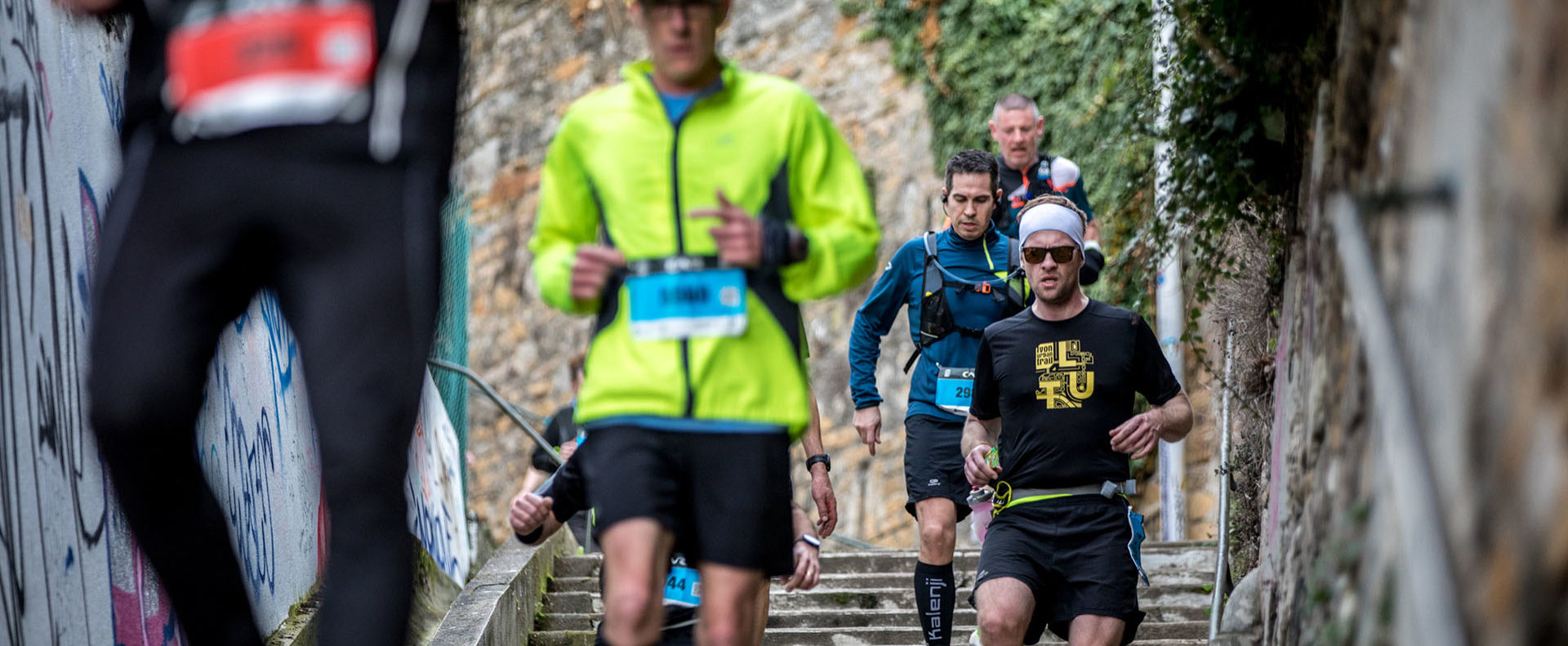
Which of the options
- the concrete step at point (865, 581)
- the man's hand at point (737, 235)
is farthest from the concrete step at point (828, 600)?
the man's hand at point (737, 235)

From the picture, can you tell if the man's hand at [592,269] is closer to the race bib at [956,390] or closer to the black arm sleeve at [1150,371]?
the black arm sleeve at [1150,371]

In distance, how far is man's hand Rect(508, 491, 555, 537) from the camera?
488 centimetres

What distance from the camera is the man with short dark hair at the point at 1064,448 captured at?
5.46 meters

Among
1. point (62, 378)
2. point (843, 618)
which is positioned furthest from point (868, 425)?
point (62, 378)

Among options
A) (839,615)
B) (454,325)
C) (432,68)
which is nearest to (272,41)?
(432,68)

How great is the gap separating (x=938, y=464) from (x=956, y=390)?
302 mm

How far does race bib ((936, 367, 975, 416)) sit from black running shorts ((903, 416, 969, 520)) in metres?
0.07

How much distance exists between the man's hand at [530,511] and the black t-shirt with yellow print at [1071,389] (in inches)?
63.4

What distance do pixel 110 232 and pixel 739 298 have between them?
123 centimetres

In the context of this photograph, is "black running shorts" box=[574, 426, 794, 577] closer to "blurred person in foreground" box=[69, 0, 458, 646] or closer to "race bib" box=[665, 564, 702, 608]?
"blurred person in foreground" box=[69, 0, 458, 646]

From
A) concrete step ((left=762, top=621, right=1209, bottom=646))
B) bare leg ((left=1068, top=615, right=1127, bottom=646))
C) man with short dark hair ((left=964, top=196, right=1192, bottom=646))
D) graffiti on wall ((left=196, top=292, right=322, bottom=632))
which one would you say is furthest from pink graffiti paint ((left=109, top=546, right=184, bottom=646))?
concrete step ((left=762, top=621, right=1209, bottom=646))

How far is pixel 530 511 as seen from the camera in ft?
16.0

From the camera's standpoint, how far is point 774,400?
11.7ft

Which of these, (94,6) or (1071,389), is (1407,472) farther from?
(1071,389)
